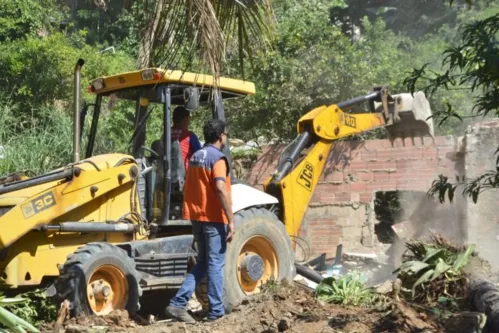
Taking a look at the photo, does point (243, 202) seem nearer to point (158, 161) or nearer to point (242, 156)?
point (158, 161)

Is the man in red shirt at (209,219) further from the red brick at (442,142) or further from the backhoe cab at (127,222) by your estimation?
the red brick at (442,142)

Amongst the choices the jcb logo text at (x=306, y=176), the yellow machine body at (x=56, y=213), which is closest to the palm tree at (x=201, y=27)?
the yellow machine body at (x=56, y=213)

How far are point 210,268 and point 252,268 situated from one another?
50.7 inches

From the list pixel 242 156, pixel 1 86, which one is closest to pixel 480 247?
pixel 242 156

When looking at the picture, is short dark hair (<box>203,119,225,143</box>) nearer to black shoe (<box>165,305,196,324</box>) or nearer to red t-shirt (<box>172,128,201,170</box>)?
red t-shirt (<box>172,128,201,170</box>)

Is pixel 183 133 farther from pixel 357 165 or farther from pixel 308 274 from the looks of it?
pixel 357 165

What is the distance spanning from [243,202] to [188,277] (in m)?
1.60

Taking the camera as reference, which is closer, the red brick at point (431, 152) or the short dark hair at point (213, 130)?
the short dark hair at point (213, 130)

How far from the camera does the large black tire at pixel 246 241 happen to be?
8648 mm

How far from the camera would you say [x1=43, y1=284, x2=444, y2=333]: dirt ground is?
21.7 ft

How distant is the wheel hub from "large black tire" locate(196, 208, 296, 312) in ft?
0.39

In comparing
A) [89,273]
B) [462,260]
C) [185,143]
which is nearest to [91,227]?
[89,273]

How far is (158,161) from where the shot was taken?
8.82m

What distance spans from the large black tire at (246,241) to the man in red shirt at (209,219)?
0.72m
